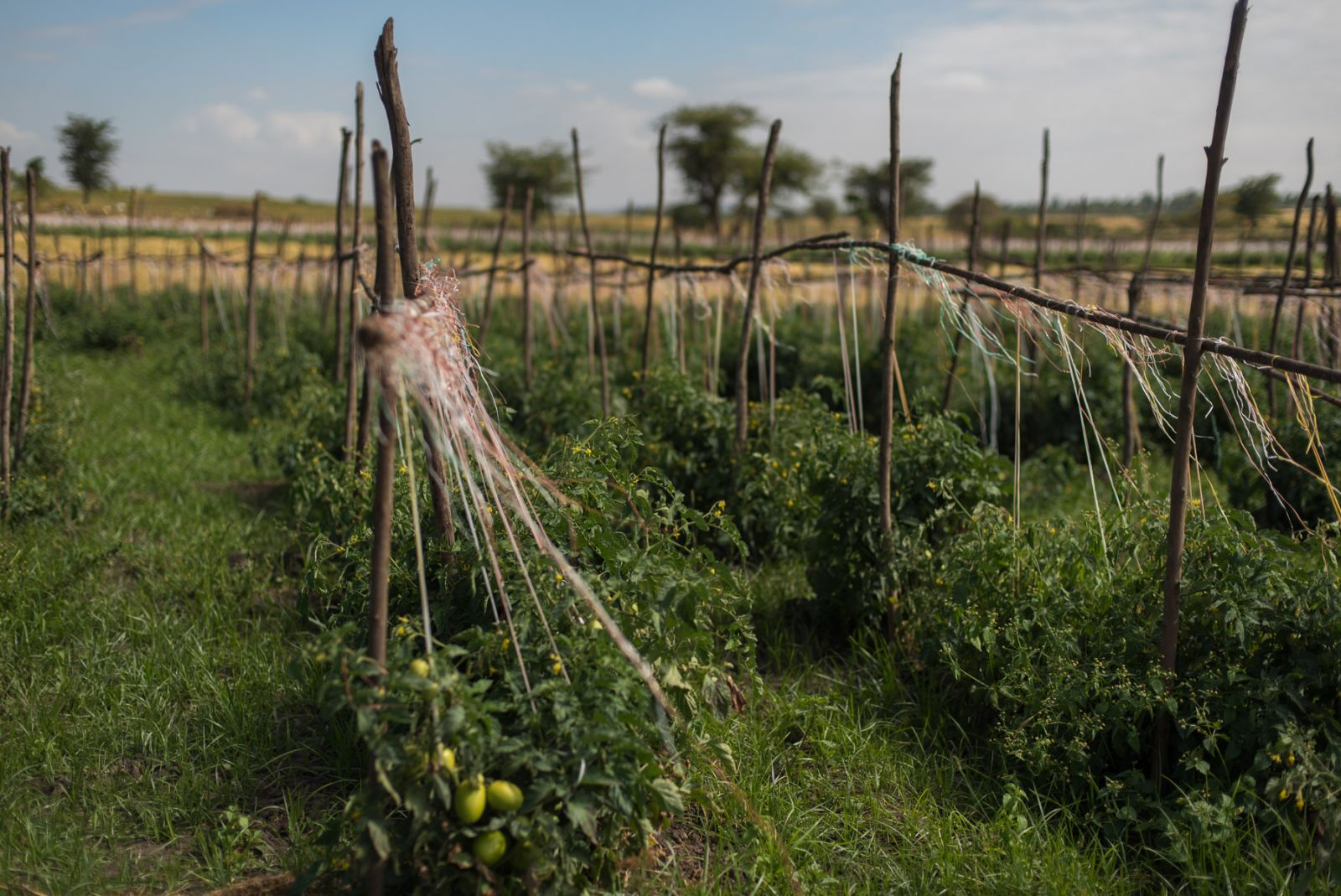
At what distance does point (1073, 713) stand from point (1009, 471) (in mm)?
1576

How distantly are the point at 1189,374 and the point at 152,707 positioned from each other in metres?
3.89

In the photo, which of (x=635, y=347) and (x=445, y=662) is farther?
(x=635, y=347)

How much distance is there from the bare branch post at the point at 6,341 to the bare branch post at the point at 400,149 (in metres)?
3.67

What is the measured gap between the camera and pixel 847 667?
417 centimetres

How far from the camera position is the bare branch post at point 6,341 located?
198 inches

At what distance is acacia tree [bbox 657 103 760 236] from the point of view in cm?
5578

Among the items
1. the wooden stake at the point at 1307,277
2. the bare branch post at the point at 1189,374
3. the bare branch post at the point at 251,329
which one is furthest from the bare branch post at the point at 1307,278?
the bare branch post at the point at 251,329

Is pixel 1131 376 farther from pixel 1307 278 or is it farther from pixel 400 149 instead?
pixel 400 149

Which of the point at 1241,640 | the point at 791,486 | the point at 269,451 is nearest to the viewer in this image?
the point at 1241,640

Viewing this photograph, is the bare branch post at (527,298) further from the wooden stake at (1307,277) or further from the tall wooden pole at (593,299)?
the wooden stake at (1307,277)

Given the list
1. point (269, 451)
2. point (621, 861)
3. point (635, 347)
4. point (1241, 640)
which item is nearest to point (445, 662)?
point (621, 861)

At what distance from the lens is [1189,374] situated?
2885 millimetres

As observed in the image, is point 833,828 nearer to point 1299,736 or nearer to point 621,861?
point 621,861

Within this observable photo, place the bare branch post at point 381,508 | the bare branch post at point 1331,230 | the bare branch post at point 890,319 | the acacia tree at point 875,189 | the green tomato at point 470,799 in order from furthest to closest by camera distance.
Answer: the acacia tree at point 875,189 < the bare branch post at point 1331,230 < the bare branch post at point 890,319 < the bare branch post at point 381,508 < the green tomato at point 470,799
